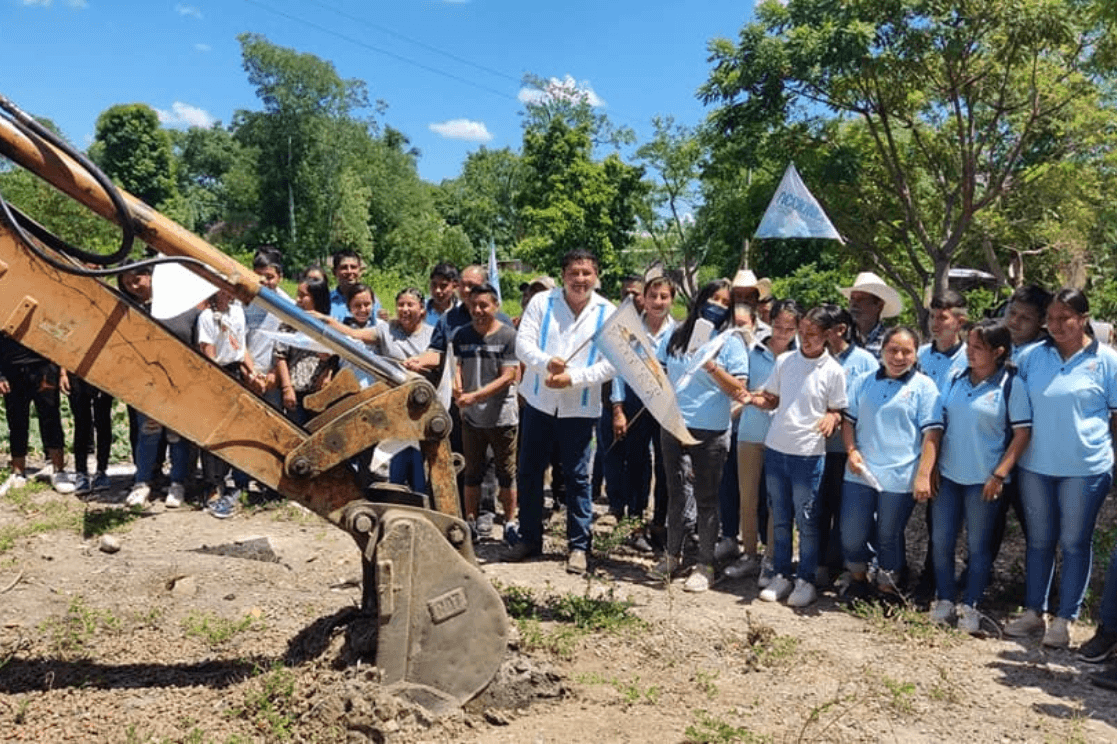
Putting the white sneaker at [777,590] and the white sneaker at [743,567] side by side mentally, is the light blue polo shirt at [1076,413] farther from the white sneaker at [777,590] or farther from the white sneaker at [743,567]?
the white sneaker at [743,567]

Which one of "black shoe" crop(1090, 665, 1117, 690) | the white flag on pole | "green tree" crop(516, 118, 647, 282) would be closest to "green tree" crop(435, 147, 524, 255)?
"green tree" crop(516, 118, 647, 282)

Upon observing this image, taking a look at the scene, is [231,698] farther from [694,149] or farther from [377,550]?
[694,149]

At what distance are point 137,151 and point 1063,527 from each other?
210 ft

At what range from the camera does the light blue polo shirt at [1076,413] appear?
189 inches

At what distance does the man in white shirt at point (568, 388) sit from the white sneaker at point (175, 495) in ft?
10.4

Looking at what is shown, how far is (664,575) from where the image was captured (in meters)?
5.84

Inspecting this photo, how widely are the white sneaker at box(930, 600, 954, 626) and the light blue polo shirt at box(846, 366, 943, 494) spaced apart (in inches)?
27.3

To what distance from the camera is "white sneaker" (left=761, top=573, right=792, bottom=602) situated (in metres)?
5.56

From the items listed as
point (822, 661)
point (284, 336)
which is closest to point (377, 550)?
point (822, 661)

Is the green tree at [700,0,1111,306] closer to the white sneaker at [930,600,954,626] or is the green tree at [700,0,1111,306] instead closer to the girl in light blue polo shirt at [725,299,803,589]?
the girl in light blue polo shirt at [725,299,803,589]

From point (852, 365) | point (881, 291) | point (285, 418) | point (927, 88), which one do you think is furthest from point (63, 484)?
point (927, 88)

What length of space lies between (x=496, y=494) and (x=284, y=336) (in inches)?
88.9

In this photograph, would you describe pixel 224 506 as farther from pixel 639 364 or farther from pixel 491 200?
pixel 491 200

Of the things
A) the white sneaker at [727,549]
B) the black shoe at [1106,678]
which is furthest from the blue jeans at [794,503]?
the black shoe at [1106,678]
